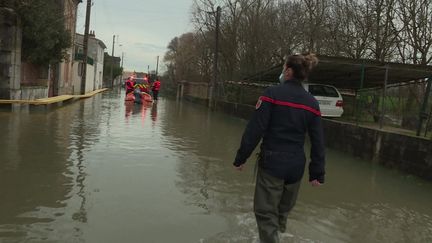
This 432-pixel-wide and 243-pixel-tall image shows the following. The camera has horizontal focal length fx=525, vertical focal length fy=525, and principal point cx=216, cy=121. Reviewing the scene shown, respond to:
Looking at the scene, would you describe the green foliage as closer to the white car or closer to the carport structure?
the carport structure

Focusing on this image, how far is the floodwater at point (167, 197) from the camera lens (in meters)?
5.46

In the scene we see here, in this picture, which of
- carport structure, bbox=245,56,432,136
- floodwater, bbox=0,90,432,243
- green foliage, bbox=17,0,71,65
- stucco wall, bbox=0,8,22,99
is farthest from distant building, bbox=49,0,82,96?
floodwater, bbox=0,90,432,243

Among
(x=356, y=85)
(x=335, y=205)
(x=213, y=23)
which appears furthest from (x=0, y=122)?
(x=213, y=23)

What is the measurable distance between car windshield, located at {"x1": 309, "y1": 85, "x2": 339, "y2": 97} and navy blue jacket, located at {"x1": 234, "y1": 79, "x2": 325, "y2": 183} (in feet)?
45.5

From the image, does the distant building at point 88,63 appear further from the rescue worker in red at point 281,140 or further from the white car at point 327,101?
the rescue worker in red at point 281,140

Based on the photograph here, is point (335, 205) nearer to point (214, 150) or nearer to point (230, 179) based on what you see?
point (230, 179)

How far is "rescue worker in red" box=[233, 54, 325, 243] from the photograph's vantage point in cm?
439

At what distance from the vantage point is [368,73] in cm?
1731

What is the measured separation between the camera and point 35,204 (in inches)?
245

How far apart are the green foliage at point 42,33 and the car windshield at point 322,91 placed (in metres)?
10.9

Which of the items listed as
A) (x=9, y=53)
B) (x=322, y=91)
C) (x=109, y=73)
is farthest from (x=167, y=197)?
(x=109, y=73)

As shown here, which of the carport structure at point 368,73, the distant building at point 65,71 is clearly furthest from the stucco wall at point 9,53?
the carport structure at point 368,73

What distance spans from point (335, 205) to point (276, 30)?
27.6m

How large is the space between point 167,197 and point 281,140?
292 cm
